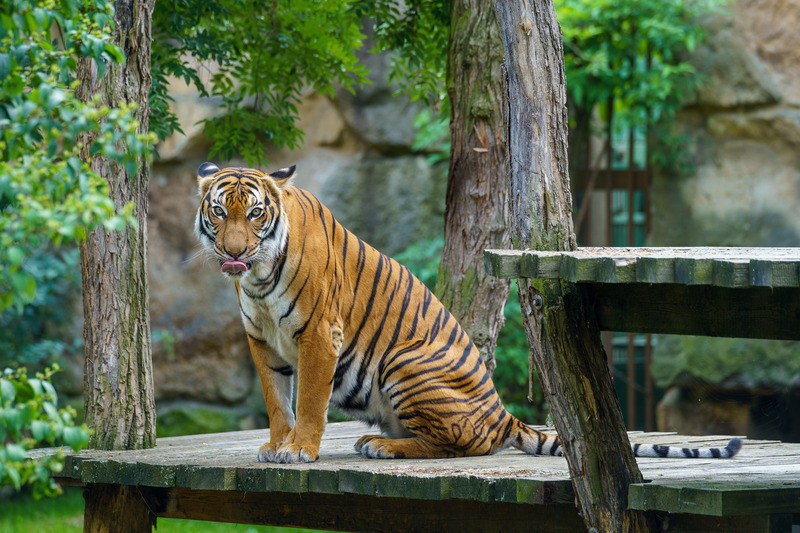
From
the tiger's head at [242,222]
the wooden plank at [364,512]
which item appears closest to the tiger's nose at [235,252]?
the tiger's head at [242,222]

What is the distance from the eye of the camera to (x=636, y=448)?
447cm

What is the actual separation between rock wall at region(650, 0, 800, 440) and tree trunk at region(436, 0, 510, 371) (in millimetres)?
3321

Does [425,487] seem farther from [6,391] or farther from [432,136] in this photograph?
[432,136]

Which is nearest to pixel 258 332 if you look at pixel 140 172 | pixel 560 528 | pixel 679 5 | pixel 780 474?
pixel 140 172

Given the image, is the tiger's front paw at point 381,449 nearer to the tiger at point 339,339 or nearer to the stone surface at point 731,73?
the tiger at point 339,339

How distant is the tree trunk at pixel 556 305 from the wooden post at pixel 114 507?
2.28 m

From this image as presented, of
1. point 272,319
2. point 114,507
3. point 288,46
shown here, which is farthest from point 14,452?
point 288,46

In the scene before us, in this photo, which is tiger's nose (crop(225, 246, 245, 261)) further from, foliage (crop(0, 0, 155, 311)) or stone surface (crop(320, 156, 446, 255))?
stone surface (crop(320, 156, 446, 255))

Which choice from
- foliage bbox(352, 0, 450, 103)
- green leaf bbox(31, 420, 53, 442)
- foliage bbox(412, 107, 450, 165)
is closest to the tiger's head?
green leaf bbox(31, 420, 53, 442)

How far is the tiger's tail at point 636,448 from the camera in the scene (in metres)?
4.40

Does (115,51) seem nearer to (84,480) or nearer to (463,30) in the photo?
(84,480)

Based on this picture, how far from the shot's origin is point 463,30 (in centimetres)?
579

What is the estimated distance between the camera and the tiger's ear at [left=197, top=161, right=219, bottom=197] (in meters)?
4.56

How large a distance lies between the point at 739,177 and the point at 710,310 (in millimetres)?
5951
